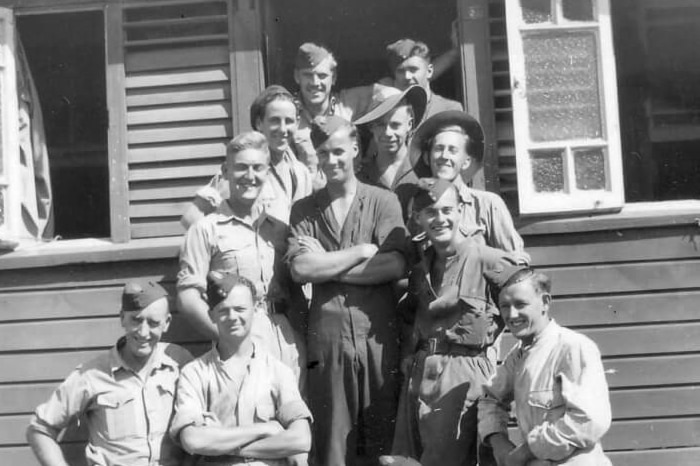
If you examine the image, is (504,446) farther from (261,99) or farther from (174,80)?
(174,80)

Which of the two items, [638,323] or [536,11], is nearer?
[638,323]

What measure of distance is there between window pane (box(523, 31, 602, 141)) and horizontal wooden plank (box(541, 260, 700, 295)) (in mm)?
759

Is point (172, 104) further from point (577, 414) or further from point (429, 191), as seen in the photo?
point (577, 414)

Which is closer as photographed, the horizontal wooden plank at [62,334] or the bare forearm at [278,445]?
the bare forearm at [278,445]

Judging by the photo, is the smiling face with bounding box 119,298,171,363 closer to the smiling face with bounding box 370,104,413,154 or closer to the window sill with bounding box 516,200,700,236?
the smiling face with bounding box 370,104,413,154

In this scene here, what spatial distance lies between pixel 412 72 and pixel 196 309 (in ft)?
6.01

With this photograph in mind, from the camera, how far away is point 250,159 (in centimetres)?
653

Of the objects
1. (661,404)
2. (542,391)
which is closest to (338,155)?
(542,391)

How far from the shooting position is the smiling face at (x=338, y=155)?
634 centimetres

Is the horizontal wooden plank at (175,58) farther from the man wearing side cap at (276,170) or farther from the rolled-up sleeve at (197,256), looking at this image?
the rolled-up sleeve at (197,256)

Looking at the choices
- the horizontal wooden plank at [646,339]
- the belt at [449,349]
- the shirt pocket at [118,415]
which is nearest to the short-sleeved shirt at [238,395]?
the shirt pocket at [118,415]

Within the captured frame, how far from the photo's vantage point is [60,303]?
766cm

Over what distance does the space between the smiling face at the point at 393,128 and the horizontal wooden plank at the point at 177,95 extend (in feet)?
4.24

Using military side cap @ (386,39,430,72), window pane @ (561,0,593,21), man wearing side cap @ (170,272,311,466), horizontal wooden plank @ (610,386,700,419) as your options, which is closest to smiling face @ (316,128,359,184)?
man wearing side cap @ (170,272,311,466)
